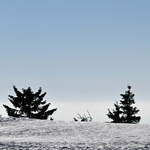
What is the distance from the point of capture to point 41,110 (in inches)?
1807

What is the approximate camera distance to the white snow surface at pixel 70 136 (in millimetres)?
7812

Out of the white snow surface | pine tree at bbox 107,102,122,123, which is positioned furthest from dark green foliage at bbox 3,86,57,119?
the white snow surface

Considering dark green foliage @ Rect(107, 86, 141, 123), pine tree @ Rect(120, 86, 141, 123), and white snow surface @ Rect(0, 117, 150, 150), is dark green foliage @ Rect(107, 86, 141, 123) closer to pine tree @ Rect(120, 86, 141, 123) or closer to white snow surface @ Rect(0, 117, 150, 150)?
pine tree @ Rect(120, 86, 141, 123)

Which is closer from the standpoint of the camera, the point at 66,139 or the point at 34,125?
the point at 66,139

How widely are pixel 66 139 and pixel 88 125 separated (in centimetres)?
280

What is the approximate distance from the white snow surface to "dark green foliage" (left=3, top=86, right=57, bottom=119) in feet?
105

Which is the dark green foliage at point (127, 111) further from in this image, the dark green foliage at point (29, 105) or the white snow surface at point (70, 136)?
the white snow surface at point (70, 136)

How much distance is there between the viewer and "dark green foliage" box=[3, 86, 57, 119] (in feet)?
146

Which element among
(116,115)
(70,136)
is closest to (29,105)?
(116,115)

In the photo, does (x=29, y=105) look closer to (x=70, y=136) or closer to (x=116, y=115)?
(x=116, y=115)

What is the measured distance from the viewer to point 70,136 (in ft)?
31.2

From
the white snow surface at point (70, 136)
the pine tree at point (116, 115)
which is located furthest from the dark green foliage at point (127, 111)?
the white snow surface at point (70, 136)

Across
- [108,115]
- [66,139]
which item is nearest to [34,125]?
[66,139]

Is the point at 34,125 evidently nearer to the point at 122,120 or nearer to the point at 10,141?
the point at 10,141
